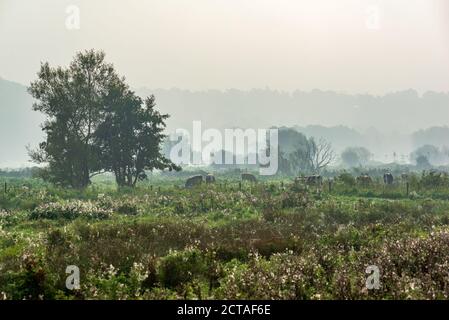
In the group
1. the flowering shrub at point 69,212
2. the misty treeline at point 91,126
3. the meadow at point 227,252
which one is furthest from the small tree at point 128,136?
the flowering shrub at point 69,212

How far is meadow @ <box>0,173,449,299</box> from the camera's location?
28.4 feet

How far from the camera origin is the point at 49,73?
121 feet

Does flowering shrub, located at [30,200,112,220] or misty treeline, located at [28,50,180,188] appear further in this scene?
misty treeline, located at [28,50,180,188]

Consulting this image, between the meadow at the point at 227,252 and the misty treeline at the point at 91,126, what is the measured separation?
10861mm

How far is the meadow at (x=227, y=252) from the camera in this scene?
866 cm

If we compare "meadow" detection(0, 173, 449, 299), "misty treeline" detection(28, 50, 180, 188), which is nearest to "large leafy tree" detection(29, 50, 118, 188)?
"misty treeline" detection(28, 50, 180, 188)

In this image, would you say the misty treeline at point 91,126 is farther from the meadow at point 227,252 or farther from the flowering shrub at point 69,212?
the flowering shrub at point 69,212

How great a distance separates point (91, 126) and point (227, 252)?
28.7 m

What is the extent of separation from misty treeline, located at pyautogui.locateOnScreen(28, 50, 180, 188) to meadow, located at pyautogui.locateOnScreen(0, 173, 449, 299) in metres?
10.9

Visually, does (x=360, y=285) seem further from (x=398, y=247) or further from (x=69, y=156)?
(x=69, y=156)

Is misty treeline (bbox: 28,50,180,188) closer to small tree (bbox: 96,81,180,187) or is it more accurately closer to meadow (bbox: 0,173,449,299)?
small tree (bbox: 96,81,180,187)

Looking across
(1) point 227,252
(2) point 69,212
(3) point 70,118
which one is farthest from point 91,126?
(1) point 227,252

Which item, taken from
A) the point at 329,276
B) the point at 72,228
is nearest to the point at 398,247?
the point at 329,276

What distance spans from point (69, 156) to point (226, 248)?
26.7m
